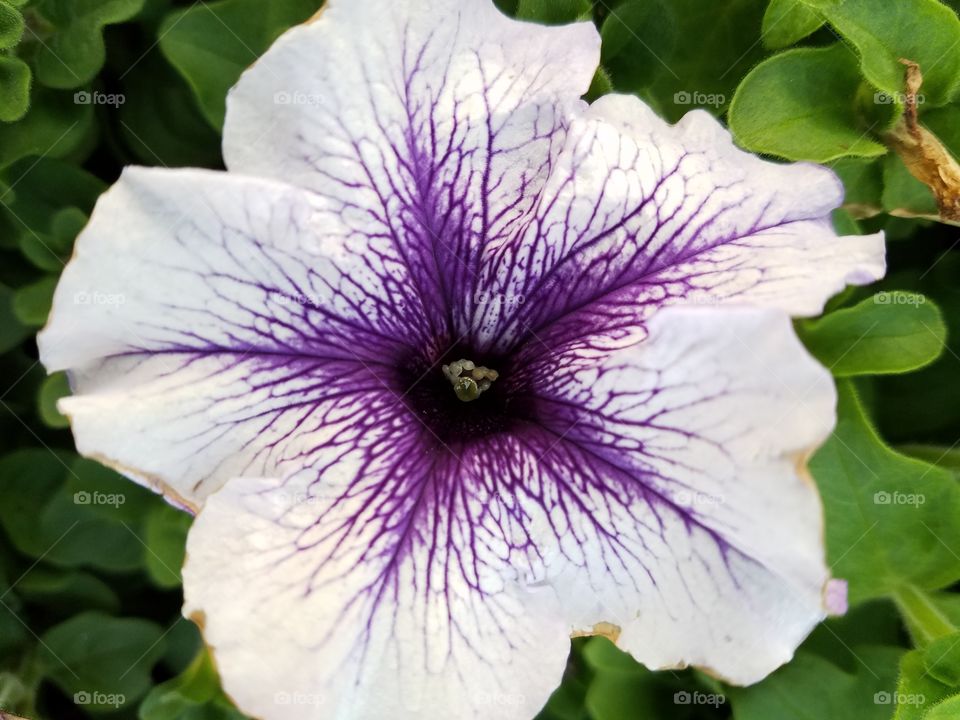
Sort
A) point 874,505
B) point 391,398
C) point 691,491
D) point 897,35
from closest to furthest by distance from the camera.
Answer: point 691,491 → point 391,398 → point 897,35 → point 874,505

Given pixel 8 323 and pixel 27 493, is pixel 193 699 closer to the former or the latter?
pixel 27 493

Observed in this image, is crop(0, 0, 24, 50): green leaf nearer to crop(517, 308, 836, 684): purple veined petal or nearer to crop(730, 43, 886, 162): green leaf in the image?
crop(517, 308, 836, 684): purple veined petal

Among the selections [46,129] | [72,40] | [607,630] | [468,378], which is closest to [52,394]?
[46,129]

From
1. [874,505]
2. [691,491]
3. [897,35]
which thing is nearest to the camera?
[691,491]

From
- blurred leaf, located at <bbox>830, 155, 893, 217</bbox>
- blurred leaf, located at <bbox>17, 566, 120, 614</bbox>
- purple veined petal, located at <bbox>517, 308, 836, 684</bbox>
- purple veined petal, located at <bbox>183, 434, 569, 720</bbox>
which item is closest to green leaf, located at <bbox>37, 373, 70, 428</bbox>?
blurred leaf, located at <bbox>17, 566, 120, 614</bbox>

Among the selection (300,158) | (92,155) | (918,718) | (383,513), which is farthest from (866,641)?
(92,155)

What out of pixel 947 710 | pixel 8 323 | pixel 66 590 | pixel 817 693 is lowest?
pixel 817 693
